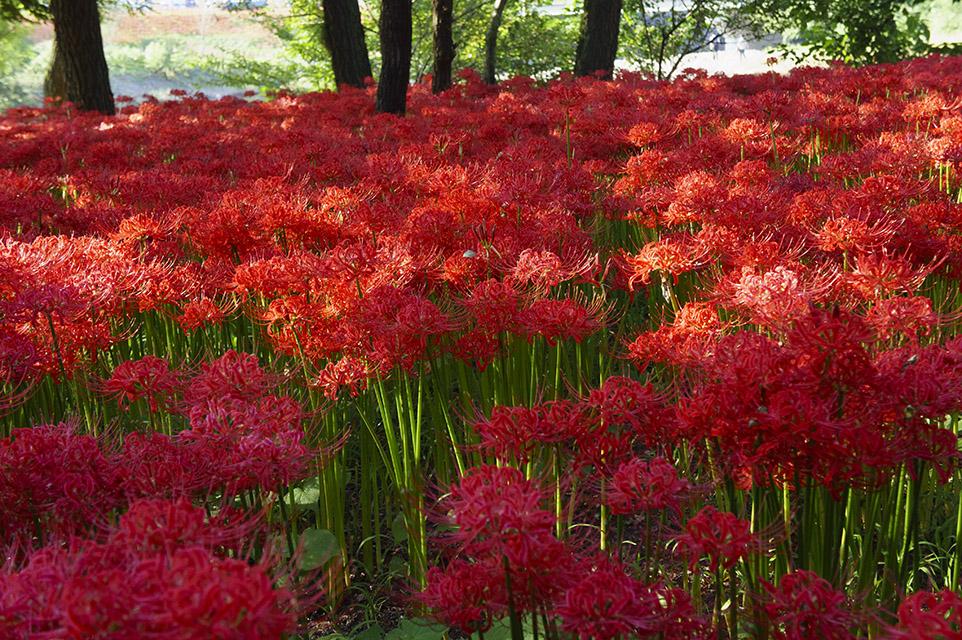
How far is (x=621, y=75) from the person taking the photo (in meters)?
11.2

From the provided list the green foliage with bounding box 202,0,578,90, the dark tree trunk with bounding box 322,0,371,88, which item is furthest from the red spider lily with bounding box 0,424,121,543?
the green foliage with bounding box 202,0,578,90

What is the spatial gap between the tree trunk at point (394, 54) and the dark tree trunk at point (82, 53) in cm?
410

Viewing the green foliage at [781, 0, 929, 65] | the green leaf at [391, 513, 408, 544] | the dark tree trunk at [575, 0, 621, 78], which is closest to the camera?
the green leaf at [391, 513, 408, 544]

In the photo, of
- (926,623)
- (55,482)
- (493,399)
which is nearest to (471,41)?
(493,399)

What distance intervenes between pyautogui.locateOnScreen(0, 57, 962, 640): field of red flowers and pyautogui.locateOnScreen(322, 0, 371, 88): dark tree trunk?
22.2 ft

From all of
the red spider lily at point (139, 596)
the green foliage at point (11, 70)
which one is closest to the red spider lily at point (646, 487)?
the red spider lily at point (139, 596)

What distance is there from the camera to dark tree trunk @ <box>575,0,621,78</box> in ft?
39.0

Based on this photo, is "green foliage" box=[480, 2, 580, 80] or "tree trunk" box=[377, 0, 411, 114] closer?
"tree trunk" box=[377, 0, 411, 114]

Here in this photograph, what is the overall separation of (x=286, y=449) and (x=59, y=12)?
1040cm

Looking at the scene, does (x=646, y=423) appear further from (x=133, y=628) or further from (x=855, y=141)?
(x=855, y=141)

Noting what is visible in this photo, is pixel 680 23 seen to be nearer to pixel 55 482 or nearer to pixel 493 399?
pixel 493 399

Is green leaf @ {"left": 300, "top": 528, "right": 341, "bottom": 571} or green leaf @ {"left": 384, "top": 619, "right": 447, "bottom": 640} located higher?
green leaf @ {"left": 300, "top": 528, "right": 341, "bottom": 571}

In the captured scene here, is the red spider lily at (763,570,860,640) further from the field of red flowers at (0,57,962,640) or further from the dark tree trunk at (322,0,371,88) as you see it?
the dark tree trunk at (322,0,371,88)

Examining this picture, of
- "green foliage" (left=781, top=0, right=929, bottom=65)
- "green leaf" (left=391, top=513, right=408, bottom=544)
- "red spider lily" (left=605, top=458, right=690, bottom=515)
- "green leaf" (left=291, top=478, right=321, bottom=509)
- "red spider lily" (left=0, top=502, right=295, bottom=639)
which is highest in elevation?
"green foliage" (left=781, top=0, right=929, bottom=65)
